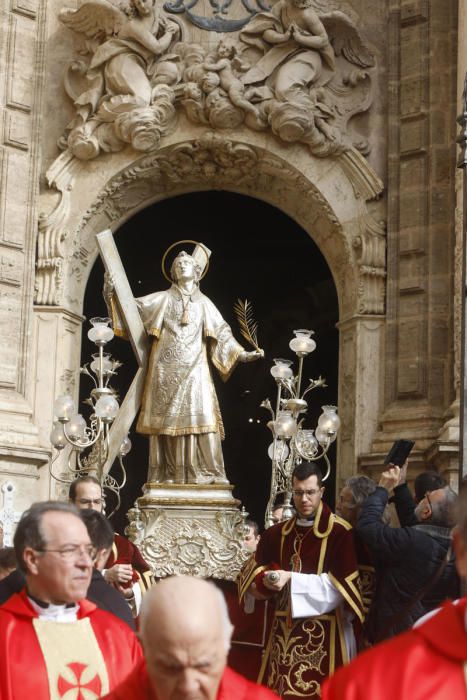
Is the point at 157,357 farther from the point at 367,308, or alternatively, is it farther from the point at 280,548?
the point at 280,548

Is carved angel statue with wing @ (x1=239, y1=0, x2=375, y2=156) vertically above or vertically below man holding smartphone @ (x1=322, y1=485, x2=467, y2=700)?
above

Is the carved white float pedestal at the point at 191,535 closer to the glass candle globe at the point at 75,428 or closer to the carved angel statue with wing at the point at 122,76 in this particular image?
the glass candle globe at the point at 75,428

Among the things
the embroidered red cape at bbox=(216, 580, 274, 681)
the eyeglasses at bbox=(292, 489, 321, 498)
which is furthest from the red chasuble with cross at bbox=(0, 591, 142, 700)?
the embroidered red cape at bbox=(216, 580, 274, 681)

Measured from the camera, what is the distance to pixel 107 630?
4445mm

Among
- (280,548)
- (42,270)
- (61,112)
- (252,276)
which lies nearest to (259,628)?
(280,548)

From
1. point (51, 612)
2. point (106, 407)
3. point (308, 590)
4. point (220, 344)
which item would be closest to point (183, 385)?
point (220, 344)

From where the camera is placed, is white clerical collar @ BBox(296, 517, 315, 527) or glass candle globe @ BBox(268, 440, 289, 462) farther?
glass candle globe @ BBox(268, 440, 289, 462)

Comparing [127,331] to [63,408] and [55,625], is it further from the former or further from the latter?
[55,625]

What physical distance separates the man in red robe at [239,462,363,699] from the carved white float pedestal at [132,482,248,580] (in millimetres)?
3927

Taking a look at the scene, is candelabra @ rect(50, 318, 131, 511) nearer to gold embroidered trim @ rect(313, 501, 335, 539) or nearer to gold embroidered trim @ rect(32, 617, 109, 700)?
gold embroidered trim @ rect(313, 501, 335, 539)

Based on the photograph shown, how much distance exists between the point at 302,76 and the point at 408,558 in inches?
348

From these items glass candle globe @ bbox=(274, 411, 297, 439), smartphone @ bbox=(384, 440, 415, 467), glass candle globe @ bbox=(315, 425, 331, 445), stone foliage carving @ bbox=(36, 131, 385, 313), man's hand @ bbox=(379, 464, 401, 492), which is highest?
stone foliage carving @ bbox=(36, 131, 385, 313)

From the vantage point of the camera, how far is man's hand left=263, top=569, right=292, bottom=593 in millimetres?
7059

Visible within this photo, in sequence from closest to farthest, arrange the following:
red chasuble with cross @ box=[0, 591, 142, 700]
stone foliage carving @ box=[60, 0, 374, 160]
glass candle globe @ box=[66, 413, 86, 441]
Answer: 1. red chasuble with cross @ box=[0, 591, 142, 700]
2. glass candle globe @ box=[66, 413, 86, 441]
3. stone foliage carving @ box=[60, 0, 374, 160]
